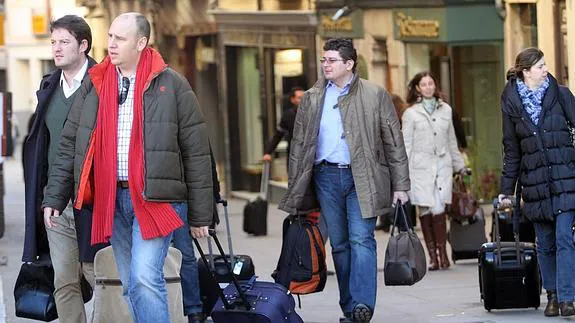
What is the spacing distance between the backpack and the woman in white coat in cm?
443

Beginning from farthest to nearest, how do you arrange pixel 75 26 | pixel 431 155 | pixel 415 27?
pixel 415 27 → pixel 431 155 → pixel 75 26

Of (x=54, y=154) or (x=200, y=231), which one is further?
(x=54, y=154)

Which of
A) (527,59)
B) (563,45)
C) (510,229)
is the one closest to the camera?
(527,59)

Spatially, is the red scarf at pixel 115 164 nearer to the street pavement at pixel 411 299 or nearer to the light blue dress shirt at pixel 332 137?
the light blue dress shirt at pixel 332 137

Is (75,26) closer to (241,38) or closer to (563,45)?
(563,45)

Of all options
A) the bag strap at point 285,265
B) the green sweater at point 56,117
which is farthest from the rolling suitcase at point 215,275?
the green sweater at point 56,117

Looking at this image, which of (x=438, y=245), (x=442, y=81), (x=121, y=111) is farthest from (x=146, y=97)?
(x=442, y=81)

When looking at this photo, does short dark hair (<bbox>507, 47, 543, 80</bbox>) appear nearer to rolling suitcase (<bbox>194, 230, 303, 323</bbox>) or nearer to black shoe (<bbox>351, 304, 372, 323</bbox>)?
black shoe (<bbox>351, 304, 372, 323</bbox>)

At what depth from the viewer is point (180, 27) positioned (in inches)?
1325

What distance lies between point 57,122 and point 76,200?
806mm

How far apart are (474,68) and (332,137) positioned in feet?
37.3

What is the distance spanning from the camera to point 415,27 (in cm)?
2216

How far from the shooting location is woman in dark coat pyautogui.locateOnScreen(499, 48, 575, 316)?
10.3m

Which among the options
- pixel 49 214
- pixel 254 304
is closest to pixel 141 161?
pixel 49 214
